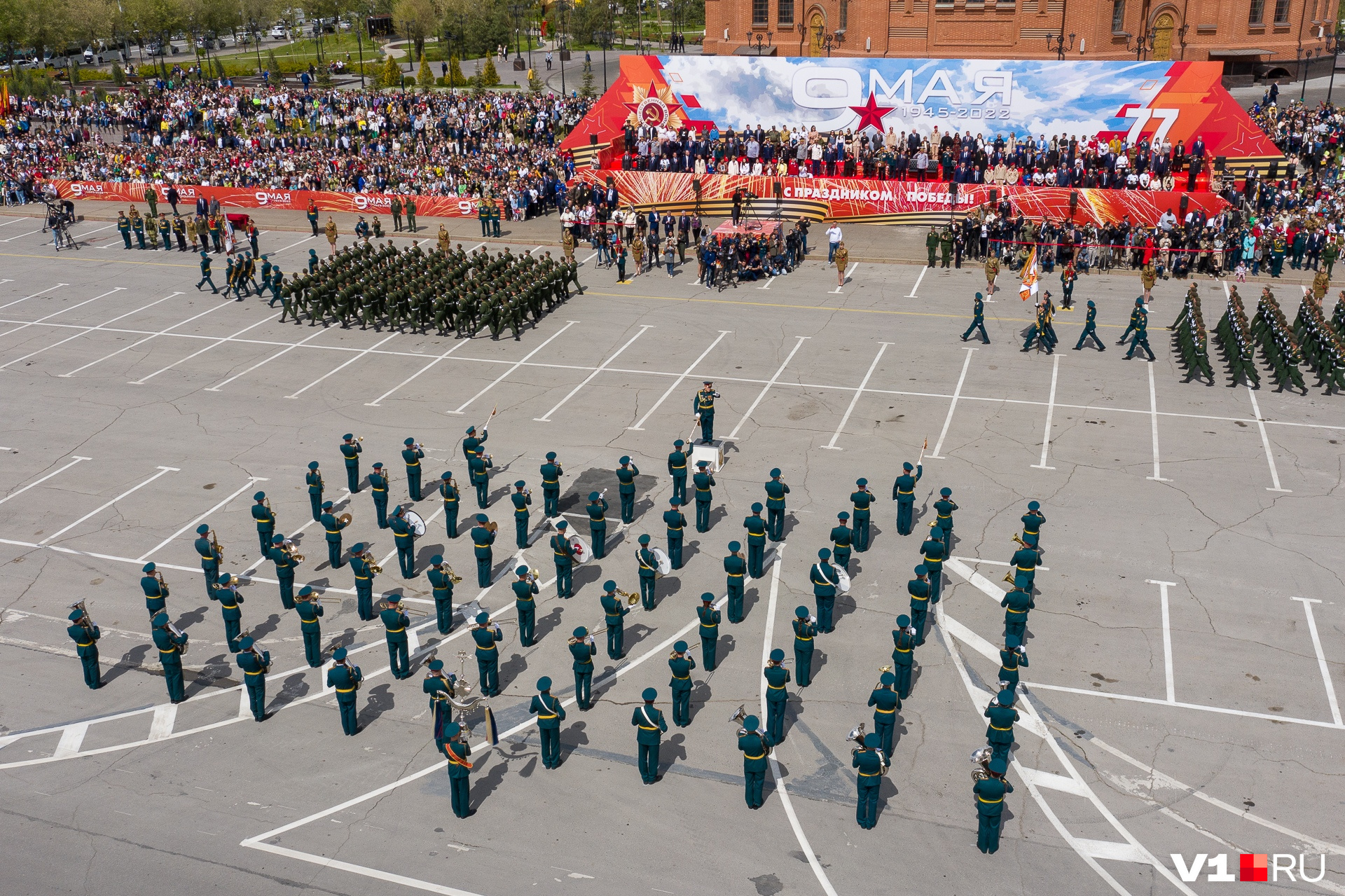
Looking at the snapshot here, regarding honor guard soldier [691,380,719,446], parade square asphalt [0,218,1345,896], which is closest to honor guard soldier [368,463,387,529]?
parade square asphalt [0,218,1345,896]

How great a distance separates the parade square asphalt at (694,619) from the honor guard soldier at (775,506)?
70cm

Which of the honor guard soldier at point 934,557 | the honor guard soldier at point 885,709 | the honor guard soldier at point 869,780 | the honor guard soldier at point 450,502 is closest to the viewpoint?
the honor guard soldier at point 869,780

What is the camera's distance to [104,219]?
154 ft

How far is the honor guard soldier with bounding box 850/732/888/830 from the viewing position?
1225cm

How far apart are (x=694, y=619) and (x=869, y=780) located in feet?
17.2

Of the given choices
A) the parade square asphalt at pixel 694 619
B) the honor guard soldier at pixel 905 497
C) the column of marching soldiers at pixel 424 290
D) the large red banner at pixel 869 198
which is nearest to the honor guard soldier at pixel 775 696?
the parade square asphalt at pixel 694 619

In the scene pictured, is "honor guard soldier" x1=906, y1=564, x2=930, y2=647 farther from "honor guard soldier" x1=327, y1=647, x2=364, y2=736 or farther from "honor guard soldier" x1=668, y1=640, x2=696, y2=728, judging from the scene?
"honor guard soldier" x1=327, y1=647, x2=364, y2=736

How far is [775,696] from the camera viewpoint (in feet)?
45.1

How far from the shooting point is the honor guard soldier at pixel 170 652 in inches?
585

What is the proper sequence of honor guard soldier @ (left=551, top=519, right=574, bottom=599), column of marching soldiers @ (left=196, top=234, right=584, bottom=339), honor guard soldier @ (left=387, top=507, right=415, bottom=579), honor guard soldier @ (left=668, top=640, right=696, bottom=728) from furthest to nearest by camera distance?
column of marching soldiers @ (left=196, top=234, right=584, bottom=339), honor guard soldier @ (left=387, top=507, right=415, bottom=579), honor guard soldier @ (left=551, top=519, right=574, bottom=599), honor guard soldier @ (left=668, top=640, right=696, bottom=728)

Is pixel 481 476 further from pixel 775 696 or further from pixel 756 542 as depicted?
pixel 775 696

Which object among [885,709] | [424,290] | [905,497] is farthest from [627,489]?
[424,290]

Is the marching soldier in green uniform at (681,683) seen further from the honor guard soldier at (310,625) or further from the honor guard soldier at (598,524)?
the honor guard soldier at (310,625)

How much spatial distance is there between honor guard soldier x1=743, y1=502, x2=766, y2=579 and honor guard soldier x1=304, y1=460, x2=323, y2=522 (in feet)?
25.6
